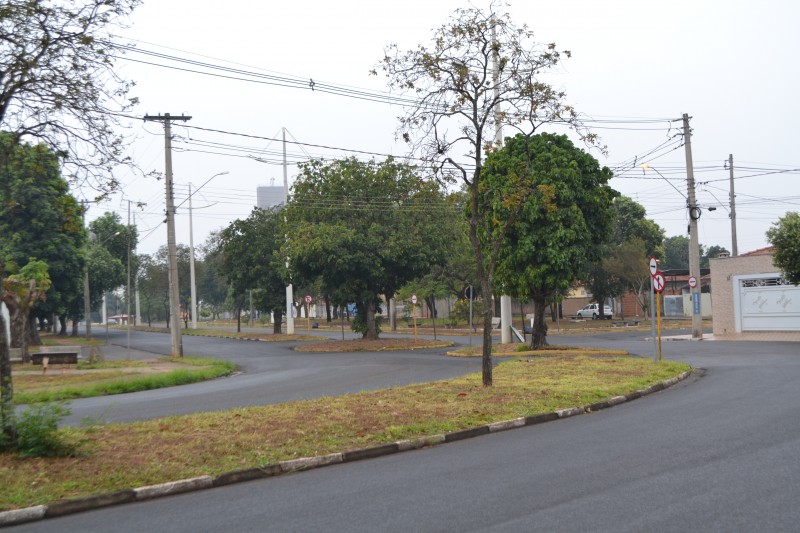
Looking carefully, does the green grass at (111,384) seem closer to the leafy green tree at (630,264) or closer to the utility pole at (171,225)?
the utility pole at (171,225)

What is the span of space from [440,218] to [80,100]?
31.9 metres

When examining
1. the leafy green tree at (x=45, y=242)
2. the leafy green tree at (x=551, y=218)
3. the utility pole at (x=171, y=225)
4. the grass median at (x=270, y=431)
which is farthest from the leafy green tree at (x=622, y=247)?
the grass median at (x=270, y=431)

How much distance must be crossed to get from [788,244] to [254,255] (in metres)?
34.0

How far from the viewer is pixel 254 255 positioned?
5212 cm

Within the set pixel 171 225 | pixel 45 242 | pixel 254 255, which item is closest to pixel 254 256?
pixel 254 255

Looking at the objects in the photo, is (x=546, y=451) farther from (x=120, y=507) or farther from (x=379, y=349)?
(x=379, y=349)

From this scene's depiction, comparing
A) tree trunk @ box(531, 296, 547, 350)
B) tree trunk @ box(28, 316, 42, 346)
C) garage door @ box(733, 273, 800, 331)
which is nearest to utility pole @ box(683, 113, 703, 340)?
garage door @ box(733, 273, 800, 331)

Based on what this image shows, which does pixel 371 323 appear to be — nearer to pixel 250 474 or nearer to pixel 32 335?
pixel 32 335

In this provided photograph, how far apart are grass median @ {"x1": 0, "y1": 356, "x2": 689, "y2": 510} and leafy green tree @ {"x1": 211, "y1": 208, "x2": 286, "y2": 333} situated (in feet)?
123

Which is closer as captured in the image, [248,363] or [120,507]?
[120,507]

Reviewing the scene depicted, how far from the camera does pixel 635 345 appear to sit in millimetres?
31969

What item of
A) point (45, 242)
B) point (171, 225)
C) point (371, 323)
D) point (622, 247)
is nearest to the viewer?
point (171, 225)

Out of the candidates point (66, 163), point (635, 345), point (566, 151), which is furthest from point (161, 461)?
point (635, 345)

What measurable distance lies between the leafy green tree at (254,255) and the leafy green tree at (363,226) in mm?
13957
